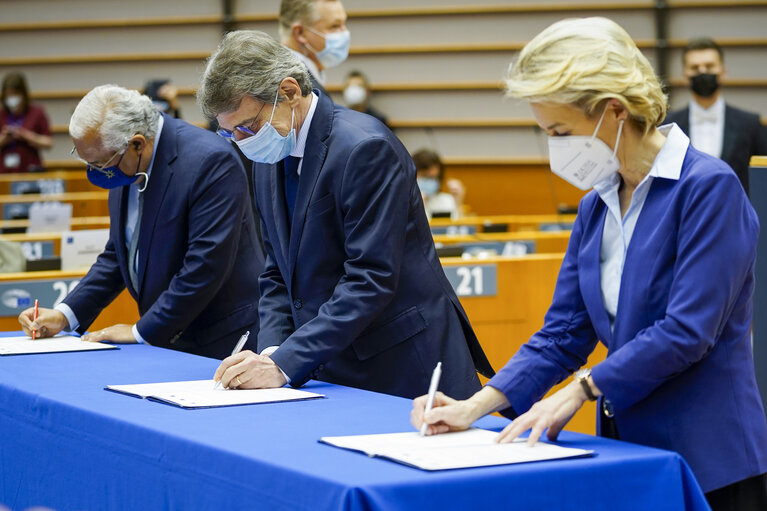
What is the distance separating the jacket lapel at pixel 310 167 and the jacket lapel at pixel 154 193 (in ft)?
2.25

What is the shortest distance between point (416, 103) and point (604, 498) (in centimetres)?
957

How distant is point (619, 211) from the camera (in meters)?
1.83

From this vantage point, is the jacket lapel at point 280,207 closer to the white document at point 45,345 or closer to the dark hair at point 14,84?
the white document at point 45,345

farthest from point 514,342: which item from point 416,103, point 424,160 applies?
point 416,103

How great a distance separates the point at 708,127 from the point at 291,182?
162 inches

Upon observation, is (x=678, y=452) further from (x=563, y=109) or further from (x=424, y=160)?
(x=424, y=160)

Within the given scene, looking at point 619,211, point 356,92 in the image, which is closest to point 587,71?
point 619,211

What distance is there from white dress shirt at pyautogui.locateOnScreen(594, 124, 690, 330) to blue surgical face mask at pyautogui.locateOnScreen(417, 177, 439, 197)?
20.7 ft

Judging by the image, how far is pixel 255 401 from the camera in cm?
198

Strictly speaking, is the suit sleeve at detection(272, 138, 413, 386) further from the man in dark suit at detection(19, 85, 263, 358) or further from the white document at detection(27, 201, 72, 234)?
the white document at detection(27, 201, 72, 234)

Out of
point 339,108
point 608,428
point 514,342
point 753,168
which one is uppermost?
point 339,108

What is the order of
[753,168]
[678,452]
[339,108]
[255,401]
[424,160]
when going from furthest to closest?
[424,160] < [753,168] < [339,108] < [255,401] < [678,452]

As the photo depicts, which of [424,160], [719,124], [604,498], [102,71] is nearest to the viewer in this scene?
[604,498]

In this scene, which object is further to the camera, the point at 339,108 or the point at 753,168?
the point at 753,168
